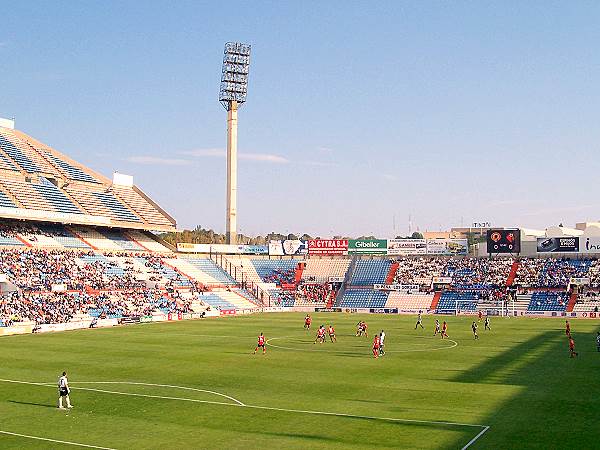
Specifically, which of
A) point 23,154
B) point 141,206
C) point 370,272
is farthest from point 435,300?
point 23,154

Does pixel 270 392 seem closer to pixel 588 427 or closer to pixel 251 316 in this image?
A: pixel 588 427

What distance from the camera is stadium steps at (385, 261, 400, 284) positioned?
337 ft

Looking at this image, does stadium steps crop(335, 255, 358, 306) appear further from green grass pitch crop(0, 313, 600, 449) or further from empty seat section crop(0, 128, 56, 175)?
empty seat section crop(0, 128, 56, 175)

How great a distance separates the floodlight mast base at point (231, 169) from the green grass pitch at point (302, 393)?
59138mm

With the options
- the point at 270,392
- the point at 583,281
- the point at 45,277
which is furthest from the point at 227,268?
the point at 270,392

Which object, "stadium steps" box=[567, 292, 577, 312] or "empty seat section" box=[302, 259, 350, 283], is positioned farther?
"empty seat section" box=[302, 259, 350, 283]

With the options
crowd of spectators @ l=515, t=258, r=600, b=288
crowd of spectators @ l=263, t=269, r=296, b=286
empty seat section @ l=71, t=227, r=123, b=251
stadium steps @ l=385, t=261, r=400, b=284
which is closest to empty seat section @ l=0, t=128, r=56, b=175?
empty seat section @ l=71, t=227, r=123, b=251

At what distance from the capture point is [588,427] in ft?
80.6

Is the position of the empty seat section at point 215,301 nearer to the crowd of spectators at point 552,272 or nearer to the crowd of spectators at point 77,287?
the crowd of spectators at point 77,287

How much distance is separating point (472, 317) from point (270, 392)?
53784mm

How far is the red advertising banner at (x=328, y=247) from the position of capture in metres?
110

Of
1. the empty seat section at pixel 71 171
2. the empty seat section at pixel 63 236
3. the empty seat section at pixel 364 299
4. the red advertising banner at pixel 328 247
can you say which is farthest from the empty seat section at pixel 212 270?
the empty seat section at pixel 71 171

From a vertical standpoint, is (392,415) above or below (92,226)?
below

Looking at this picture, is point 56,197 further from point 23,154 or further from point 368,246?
point 368,246
